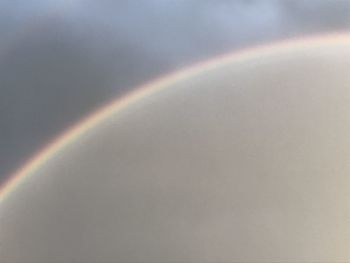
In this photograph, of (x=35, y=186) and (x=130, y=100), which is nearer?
(x=130, y=100)

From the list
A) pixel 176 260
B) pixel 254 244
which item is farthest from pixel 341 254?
pixel 176 260

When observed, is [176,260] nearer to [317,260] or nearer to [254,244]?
[254,244]

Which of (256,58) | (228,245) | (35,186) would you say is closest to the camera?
(256,58)

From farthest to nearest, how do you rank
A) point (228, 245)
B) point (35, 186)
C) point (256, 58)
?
point (228, 245)
point (35, 186)
point (256, 58)

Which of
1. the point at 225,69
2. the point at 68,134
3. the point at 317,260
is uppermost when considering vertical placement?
the point at 225,69

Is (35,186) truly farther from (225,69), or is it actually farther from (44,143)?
(225,69)

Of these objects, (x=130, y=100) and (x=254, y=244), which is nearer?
(x=130, y=100)

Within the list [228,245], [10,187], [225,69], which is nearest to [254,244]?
[228,245]

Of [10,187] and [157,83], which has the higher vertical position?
[157,83]

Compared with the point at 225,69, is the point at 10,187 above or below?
below
